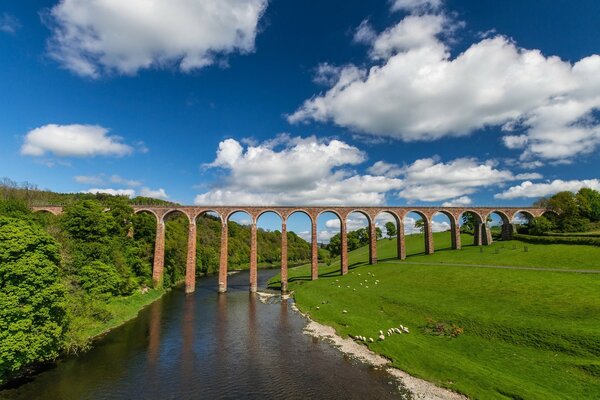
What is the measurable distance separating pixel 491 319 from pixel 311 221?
4343cm

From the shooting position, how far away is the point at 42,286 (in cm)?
2434

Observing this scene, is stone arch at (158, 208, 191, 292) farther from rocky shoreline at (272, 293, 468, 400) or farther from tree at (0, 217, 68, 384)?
tree at (0, 217, 68, 384)

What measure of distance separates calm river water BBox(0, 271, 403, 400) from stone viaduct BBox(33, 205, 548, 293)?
2350cm

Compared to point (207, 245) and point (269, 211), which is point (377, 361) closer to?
point (269, 211)

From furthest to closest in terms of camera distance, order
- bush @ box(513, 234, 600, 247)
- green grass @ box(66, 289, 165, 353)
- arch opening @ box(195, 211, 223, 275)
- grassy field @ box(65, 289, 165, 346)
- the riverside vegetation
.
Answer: arch opening @ box(195, 211, 223, 275), bush @ box(513, 234, 600, 247), grassy field @ box(65, 289, 165, 346), green grass @ box(66, 289, 165, 353), the riverside vegetation

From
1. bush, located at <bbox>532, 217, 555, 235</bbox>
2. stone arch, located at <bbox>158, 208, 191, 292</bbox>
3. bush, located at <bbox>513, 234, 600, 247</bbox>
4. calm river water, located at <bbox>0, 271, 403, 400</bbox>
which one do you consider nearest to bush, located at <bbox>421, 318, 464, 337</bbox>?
calm river water, located at <bbox>0, 271, 403, 400</bbox>

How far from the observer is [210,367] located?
2858 cm

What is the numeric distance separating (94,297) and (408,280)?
151 ft

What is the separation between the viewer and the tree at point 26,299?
2134 centimetres

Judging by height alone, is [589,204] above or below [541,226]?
above

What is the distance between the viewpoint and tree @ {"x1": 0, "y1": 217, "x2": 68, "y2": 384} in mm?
21344

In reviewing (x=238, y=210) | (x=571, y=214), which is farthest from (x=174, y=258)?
(x=571, y=214)

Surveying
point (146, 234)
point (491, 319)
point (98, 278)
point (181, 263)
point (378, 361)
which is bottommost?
point (378, 361)

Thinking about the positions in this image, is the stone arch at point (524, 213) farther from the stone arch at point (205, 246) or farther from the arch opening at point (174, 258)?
the arch opening at point (174, 258)
